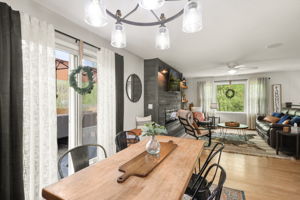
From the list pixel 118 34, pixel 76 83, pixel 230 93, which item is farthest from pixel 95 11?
pixel 230 93

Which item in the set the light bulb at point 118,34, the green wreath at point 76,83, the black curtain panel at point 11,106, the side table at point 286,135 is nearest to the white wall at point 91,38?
the black curtain panel at point 11,106

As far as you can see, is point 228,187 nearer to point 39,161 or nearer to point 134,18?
point 39,161

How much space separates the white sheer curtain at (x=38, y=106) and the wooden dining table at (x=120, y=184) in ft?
2.91

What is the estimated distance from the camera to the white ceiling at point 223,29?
5.69 feet

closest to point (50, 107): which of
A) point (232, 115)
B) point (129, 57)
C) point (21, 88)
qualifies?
point (21, 88)

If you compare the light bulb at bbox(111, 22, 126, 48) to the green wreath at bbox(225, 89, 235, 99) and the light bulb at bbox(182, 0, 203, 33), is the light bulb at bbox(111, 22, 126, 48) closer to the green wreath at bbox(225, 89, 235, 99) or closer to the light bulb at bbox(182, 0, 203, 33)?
the light bulb at bbox(182, 0, 203, 33)

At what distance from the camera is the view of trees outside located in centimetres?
667

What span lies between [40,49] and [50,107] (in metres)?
0.70

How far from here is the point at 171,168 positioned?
47.5 inches

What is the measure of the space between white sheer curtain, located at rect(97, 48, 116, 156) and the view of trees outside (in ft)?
20.1

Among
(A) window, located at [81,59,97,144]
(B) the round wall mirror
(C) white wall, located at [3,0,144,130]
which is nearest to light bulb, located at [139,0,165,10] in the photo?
(C) white wall, located at [3,0,144,130]

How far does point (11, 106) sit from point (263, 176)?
12.2ft

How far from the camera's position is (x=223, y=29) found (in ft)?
7.64

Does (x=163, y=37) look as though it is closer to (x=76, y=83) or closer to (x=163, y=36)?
(x=163, y=36)
